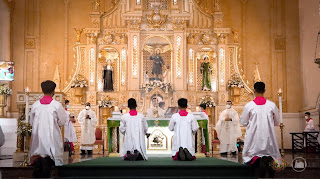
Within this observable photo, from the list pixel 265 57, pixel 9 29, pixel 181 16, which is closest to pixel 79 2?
pixel 9 29

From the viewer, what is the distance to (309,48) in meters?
19.4

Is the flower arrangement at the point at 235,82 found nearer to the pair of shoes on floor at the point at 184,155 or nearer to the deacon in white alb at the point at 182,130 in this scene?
the deacon in white alb at the point at 182,130

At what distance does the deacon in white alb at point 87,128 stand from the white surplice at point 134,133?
5.69 meters

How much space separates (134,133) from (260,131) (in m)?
3.28

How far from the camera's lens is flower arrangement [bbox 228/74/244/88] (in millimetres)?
18500

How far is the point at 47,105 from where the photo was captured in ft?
29.4

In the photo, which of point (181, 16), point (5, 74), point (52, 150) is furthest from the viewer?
point (181, 16)

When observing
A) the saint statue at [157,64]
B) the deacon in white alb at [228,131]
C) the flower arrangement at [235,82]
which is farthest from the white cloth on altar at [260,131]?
the saint statue at [157,64]

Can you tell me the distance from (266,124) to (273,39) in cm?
1220

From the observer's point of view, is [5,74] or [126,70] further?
[126,70]

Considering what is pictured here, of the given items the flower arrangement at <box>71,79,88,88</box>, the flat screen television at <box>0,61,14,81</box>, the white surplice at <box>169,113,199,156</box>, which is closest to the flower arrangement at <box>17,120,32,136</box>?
the white surplice at <box>169,113,199,156</box>

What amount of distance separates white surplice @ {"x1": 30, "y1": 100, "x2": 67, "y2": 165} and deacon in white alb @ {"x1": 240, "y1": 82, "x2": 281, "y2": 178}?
11.2ft

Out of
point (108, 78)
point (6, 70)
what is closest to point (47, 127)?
point (6, 70)

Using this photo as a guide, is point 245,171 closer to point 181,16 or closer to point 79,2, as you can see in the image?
point 181,16
